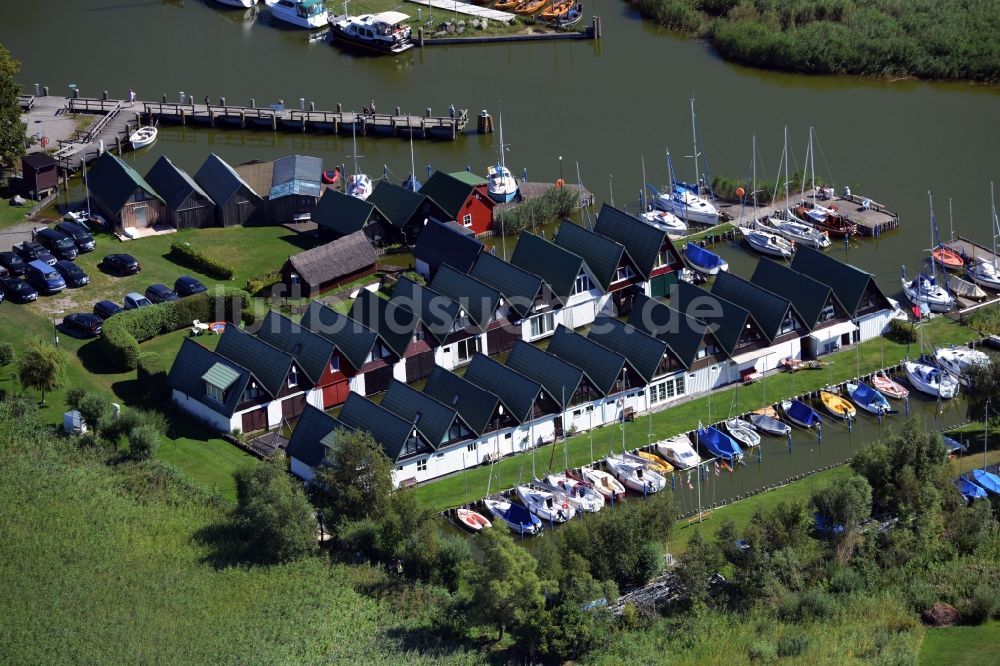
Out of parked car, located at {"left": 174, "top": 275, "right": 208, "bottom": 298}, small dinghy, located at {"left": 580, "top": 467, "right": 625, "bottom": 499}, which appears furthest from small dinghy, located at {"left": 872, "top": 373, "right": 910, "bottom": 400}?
parked car, located at {"left": 174, "top": 275, "right": 208, "bottom": 298}

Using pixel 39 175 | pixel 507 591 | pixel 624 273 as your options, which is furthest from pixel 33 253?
pixel 507 591

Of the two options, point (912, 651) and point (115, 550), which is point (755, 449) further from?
point (115, 550)

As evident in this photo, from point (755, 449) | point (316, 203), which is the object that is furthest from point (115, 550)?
point (316, 203)

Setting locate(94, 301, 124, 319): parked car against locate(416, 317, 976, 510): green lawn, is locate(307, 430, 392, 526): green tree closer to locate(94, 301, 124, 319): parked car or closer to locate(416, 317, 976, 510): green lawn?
locate(416, 317, 976, 510): green lawn

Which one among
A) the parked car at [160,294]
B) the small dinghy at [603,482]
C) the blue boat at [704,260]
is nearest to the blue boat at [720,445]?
the small dinghy at [603,482]

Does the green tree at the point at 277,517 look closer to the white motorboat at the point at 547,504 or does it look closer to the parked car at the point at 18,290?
the white motorboat at the point at 547,504
